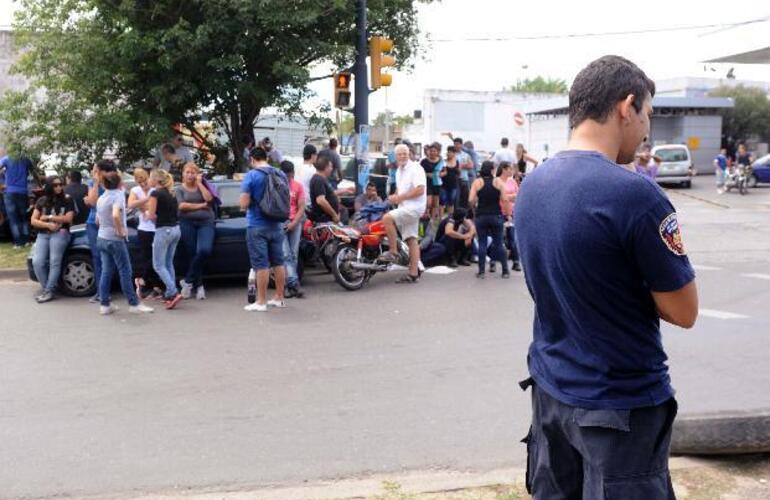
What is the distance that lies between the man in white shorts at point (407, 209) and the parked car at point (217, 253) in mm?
2060

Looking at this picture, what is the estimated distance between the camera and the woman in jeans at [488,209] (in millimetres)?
11383

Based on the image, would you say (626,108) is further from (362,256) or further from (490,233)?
(490,233)

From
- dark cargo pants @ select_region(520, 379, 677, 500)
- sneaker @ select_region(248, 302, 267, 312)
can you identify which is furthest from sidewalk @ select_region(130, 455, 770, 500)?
sneaker @ select_region(248, 302, 267, 312)

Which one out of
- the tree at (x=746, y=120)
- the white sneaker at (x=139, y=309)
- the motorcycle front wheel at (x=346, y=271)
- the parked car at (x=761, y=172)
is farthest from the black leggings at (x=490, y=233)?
the tree at (x=746, y=120)

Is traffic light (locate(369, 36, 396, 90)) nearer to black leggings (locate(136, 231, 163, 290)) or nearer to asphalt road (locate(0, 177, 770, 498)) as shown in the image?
asphalt road (locate(0, 177, 770, 498))

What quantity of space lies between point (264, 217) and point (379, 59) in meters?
5.79

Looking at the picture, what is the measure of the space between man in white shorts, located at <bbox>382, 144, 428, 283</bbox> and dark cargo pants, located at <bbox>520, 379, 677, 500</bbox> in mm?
8765

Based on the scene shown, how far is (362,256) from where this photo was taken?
36.7ft

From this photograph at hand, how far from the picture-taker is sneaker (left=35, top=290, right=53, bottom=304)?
10055mm

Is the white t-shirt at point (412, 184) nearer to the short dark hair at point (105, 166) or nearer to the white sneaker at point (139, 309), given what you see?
the white sneaker at point (139, 309)

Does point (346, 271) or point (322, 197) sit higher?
point (322, 197)

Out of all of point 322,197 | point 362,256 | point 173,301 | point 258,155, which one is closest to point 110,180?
point 173,301

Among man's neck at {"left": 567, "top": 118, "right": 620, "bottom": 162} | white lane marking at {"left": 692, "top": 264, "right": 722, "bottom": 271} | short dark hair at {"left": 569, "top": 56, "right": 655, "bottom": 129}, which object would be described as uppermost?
short dark hair at {"left": 569, "top": 56, "right": 655, "bottom": 129}

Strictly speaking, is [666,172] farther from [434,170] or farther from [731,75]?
[731,75]
